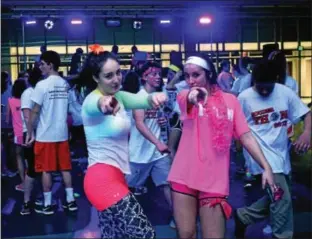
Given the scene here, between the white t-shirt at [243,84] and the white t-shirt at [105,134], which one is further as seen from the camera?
the white t-shirt at [243,84]

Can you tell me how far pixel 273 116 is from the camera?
5051mm

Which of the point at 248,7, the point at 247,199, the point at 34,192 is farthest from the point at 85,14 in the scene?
the point at 247,199

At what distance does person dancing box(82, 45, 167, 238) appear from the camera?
10.9ft

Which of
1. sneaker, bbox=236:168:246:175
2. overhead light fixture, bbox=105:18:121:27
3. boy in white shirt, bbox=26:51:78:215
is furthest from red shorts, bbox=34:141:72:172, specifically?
overhead light fixture, bbox=105:18:121:27

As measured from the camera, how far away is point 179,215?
3.77 m

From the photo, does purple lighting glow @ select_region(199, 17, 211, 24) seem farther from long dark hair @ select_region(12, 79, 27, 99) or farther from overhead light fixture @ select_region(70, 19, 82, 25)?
long dark hair @ select_region(12, 79, 27, 99)

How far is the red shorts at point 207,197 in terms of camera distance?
372 centimetres

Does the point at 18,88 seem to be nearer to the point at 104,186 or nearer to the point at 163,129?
the point at 163,129

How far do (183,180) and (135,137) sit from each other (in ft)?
7.70

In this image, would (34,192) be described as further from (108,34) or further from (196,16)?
(108,34)

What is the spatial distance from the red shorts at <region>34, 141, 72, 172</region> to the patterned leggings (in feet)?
10.7

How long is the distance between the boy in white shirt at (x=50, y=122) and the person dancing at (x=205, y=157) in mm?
2849

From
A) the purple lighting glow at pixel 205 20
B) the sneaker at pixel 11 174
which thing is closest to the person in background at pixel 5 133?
the sneaker at pixel 11 174

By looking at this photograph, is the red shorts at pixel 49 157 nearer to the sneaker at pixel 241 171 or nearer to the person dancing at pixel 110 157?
the person dancing at pixel 110 157
